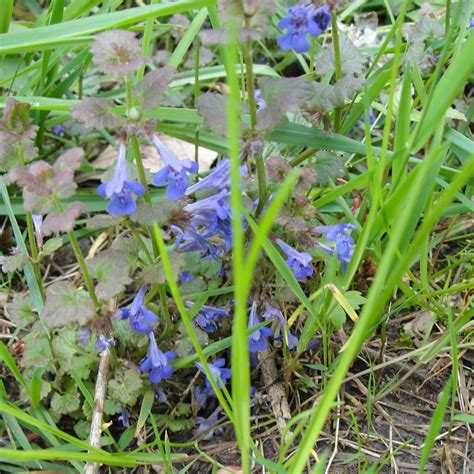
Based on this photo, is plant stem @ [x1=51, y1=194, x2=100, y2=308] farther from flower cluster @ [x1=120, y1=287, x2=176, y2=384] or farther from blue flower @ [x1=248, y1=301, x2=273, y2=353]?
blue flower @ [x1=248, y1=301, x2=273, y2=353]

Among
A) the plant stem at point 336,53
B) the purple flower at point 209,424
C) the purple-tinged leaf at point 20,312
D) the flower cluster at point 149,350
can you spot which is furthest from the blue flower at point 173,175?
the purple flower at point 209,424

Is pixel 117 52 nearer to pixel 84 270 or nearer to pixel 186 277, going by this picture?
pixel 84 270

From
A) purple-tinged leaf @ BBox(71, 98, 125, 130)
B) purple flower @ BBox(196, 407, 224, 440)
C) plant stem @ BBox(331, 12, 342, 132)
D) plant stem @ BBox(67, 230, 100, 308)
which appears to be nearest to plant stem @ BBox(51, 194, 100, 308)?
plant stem @ BBox(67, 230, 100, 308)

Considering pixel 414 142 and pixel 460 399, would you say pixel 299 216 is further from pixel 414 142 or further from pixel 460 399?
pixel 460 399

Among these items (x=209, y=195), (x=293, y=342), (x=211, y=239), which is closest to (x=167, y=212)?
(x=209, y=195)

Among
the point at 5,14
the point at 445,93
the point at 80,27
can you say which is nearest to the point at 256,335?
the point at 445,93
